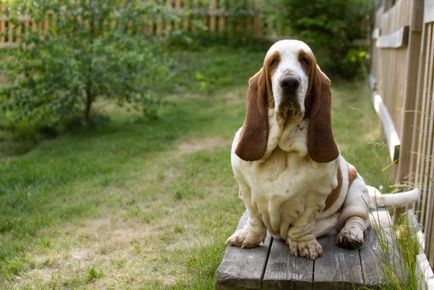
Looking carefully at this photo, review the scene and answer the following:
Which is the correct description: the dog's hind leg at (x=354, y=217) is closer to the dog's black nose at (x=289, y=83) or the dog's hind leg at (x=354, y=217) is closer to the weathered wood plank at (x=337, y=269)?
the weathered wood plank at (x=337, y=269)

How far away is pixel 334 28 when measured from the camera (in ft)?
40.0

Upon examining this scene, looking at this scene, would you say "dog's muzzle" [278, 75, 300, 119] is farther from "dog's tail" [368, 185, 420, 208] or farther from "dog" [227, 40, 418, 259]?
"dog's tail" [368, 185, 420, 208]

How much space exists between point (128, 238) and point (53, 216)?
874 millimetres

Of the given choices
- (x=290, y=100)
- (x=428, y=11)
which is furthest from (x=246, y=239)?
(x=428, y=11)

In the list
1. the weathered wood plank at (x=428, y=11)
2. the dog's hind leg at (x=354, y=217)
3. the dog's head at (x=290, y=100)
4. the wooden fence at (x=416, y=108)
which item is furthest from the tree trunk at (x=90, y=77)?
the dog's head at (x=290, y=100)

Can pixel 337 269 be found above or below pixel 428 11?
below

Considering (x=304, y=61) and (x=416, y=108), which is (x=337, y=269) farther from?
(x=416, y=108)

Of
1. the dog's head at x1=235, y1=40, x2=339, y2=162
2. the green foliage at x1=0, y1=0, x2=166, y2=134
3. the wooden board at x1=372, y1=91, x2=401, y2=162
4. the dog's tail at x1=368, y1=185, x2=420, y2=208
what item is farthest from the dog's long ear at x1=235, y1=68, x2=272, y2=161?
the green foliage at x1=0, y1=0, x2=166, y2=134

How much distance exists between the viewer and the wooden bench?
124 inches

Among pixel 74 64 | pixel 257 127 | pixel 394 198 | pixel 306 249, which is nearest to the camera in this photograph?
pixel 257 127

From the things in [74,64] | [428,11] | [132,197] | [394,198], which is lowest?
[132,197]

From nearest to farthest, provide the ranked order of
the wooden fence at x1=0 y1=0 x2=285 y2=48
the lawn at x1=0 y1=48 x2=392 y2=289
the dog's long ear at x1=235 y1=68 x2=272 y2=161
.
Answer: the dog's long ear at x1=235 y1=68 x2=272 y2=161 → the lawn at x1=0 y1=48 x2=392 y2=289 → the wooden fence at x1=0 y1=0 x2=285 y2=48

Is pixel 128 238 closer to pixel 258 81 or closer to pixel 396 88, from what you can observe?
pixel 258 81

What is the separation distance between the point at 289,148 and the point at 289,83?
39 centimetres
